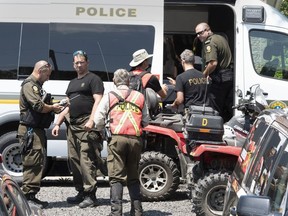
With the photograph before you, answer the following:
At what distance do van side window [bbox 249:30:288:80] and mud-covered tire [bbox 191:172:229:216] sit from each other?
10.3ft

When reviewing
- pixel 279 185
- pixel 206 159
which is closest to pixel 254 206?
pixel 279 185

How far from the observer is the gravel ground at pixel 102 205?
27.9 ft

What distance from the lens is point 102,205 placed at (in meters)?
8.89

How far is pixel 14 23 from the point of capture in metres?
10.3

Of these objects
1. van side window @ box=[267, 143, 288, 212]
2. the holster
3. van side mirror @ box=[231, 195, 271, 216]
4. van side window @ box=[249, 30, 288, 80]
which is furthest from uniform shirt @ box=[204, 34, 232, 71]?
van side mirror @ box=[231, 195, 271, 216]

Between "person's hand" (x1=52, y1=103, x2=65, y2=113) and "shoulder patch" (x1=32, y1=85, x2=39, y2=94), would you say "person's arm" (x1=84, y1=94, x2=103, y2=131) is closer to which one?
"person's hand" (x1=52, y1=103, x2=65, y2=113)

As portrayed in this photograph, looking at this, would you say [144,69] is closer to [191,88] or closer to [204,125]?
[191,88]

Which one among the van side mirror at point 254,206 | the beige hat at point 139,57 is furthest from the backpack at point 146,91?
the van side mirror at point 254,206

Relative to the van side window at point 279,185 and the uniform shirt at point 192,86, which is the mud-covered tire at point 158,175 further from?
the van side window at point 279,185

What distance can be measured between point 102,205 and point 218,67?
2.73m

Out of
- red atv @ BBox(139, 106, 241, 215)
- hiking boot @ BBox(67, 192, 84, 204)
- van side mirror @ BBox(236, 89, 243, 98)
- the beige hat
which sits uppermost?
Result: the beige hat

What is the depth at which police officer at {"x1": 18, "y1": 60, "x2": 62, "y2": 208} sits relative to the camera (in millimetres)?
8305

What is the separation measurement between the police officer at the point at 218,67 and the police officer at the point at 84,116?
6.35 ft

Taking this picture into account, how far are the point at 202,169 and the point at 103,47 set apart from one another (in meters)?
3.19
